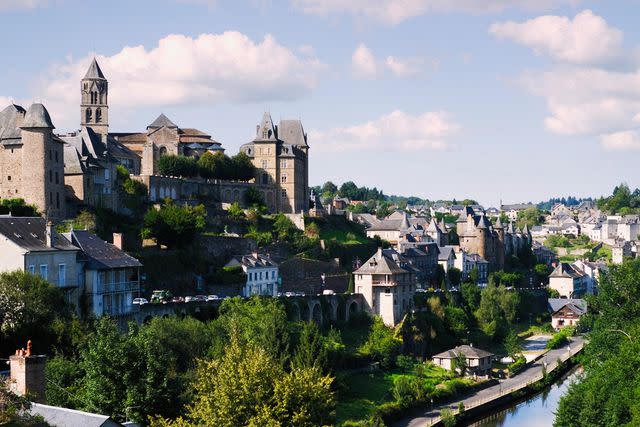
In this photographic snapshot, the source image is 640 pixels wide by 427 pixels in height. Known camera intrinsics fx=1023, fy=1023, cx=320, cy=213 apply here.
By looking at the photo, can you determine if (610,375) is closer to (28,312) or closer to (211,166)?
(28,312)

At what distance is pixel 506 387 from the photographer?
212 feet

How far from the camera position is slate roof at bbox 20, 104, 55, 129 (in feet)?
193

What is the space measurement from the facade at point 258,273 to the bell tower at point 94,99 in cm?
1848

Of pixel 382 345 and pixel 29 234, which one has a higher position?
pixel 29 234

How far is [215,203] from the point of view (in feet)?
275

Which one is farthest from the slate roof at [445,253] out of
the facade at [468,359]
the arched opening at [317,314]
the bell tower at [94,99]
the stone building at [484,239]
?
the bell tower at [94,99]

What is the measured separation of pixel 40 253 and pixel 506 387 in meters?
32.1

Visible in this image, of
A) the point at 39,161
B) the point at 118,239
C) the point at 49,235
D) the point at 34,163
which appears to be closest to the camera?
the point at 49,235

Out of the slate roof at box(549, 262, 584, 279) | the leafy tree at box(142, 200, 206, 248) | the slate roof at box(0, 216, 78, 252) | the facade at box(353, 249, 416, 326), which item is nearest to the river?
the facade at box(353, 249, 416, 326)

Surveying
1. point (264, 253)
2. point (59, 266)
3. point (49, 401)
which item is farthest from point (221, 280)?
point (49, 401)

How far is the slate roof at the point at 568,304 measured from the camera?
98.5m

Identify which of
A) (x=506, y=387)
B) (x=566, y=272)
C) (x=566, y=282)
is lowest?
(x=506, y=387)

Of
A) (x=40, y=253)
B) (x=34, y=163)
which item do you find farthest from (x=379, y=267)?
(x=40, y=253)

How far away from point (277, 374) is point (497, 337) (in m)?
53.2
